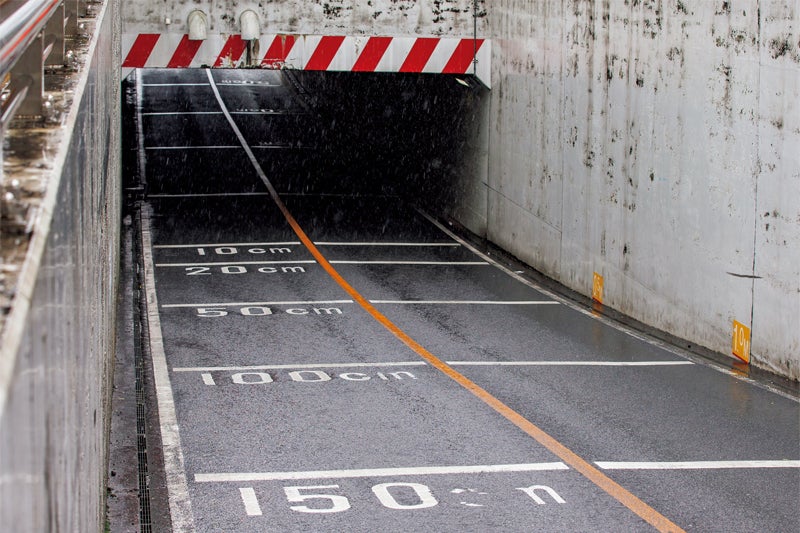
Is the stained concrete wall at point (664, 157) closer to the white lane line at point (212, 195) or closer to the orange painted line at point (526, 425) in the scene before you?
the orange painted line at point (526, 425)

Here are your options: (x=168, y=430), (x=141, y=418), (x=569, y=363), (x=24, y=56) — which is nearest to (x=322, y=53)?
(x=569, y=363)

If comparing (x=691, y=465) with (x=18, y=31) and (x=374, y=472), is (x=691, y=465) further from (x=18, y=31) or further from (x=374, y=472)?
(x=18, y=31)

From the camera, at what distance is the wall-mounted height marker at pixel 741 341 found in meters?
12.5

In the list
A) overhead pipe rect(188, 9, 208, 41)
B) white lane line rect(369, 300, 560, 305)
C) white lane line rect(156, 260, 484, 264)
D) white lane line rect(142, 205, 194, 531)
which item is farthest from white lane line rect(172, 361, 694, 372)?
overhead pipe rect(188, 9, 208, 41)

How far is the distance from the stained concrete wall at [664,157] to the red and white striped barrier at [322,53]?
2.72 ft

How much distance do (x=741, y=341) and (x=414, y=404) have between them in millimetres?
4057

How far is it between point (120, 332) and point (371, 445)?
484cm

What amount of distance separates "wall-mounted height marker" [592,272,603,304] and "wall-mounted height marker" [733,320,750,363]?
3.40 meters

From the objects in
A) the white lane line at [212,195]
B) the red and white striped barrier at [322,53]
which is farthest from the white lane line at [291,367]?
the white lane line at [212,195]

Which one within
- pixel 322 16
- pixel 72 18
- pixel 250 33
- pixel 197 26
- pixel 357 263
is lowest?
pixel 357 263

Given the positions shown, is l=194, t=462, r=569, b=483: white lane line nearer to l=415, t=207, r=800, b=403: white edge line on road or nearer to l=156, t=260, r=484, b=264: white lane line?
l=415, t=207, r=800, b=403: white edge line on road

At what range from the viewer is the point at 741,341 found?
1265cm

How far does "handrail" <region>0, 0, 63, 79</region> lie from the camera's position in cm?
245

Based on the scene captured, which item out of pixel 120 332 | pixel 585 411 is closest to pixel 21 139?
pixel 585 411
